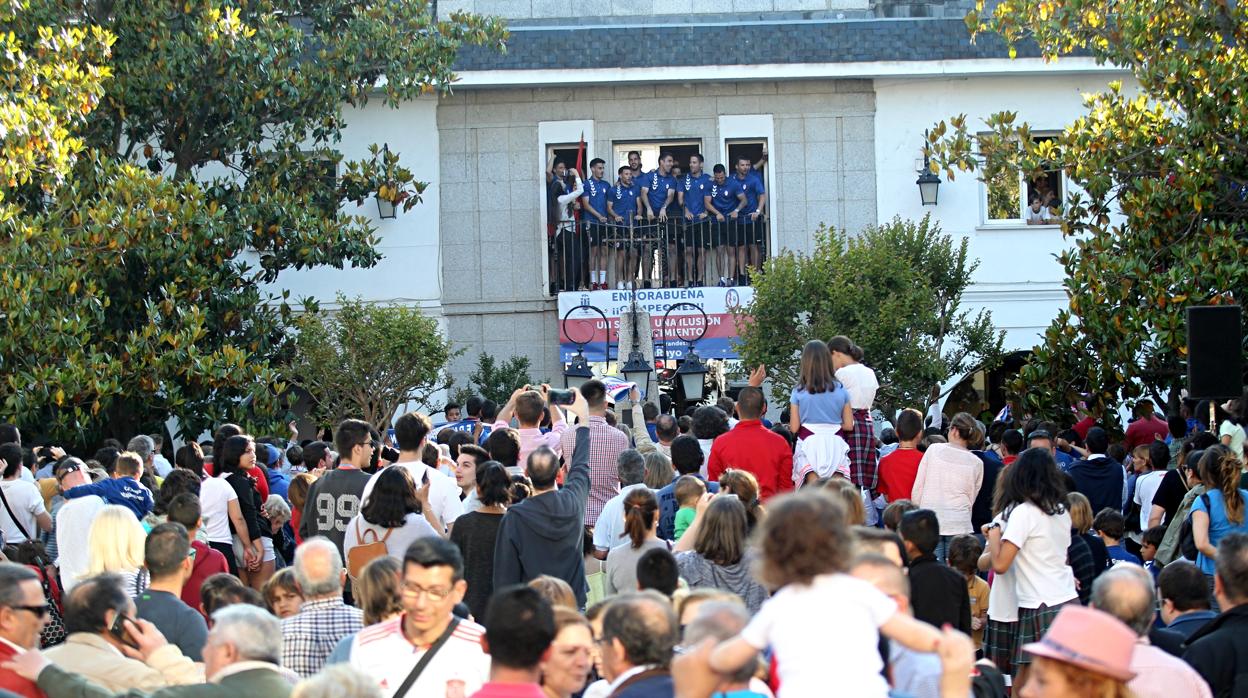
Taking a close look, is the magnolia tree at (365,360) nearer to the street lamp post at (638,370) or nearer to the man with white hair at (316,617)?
the street lamp post at (638,370)

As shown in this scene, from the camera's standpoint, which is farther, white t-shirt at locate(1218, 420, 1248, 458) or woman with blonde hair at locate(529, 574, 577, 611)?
white t-shirt at locate(1218, 420, 1248, 458)

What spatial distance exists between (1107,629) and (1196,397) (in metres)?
8.34

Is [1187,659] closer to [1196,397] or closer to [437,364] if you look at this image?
[1196,397]

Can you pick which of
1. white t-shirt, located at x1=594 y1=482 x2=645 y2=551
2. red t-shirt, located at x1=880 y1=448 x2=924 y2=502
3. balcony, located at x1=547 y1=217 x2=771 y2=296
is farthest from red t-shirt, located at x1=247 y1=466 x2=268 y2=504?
balcony, located at x1=547 y1=217 x2=771 y2=296

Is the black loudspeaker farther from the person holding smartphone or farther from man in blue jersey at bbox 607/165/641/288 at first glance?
man in blue jersey at bbox 607/165/641/288

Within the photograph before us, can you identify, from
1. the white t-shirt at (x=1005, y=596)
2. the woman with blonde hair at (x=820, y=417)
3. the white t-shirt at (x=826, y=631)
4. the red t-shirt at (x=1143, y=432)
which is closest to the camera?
the white t-shirt at (x=826, y=631)

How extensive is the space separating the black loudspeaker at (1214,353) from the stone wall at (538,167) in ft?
37.0

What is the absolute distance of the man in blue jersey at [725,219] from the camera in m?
23.0

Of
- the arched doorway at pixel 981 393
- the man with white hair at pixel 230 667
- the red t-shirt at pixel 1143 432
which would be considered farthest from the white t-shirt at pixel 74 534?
the arched doorway at pixel 981 393

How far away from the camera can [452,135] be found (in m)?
23.5

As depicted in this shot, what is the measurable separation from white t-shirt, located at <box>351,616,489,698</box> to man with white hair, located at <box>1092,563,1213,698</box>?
2.25 meters

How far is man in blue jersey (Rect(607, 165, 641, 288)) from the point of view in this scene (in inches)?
890

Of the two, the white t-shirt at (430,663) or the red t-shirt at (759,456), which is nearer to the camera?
the white t-shirt at (430,663)

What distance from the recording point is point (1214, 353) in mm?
12352
